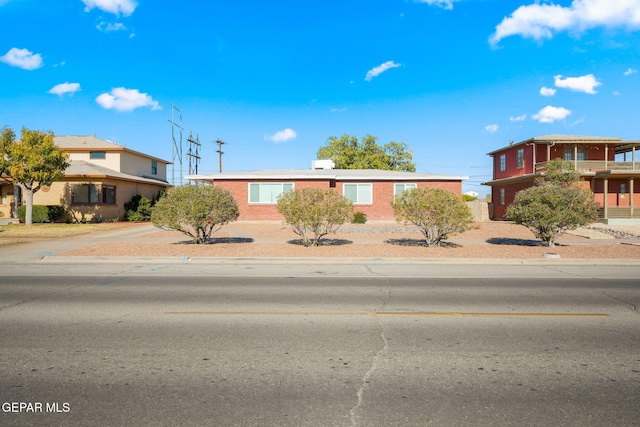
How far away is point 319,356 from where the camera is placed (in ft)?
16.0

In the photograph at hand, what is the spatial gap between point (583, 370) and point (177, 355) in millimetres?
4561

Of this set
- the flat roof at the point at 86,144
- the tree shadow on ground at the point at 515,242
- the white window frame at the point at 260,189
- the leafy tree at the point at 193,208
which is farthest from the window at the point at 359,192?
the flat roof at the point at 86,144

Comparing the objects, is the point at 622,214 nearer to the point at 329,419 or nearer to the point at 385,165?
the point at 385,165

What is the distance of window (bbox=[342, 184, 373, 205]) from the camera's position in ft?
96.0

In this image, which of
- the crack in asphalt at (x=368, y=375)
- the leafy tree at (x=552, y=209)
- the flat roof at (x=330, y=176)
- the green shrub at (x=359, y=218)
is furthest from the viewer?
the flat roof at (x=330, y=176)

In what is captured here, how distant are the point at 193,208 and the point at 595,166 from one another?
3154cm

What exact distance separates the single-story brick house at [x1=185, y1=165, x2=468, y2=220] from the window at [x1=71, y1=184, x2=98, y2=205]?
709 centimetres

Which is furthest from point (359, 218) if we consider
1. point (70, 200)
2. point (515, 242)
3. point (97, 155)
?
point (97, 155)

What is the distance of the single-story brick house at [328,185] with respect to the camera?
27969 millimetres

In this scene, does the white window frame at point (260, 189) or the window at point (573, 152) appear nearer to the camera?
the white window frame at point (260, 189)

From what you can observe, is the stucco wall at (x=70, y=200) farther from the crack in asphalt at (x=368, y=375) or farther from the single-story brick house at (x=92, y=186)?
the crack in asphalt at (x=368, y=375)

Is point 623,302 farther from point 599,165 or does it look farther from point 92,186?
point 92,186

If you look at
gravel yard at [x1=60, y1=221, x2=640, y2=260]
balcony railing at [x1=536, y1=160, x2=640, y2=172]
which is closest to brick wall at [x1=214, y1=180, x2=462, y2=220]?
gravel yard at [x1=60, y1=221, x2=640, y2=260]

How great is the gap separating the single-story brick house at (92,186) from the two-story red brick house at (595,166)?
31.2m
